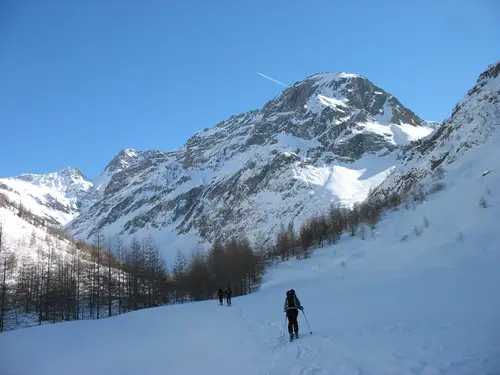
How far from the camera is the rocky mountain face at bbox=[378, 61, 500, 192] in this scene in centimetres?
6444

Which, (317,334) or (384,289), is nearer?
(317,334)

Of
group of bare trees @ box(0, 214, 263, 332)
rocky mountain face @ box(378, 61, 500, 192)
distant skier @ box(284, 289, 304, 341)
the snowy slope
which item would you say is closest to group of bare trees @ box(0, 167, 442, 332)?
group of bare trees @ box(0, 214, 263, 332)

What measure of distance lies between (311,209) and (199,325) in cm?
12318

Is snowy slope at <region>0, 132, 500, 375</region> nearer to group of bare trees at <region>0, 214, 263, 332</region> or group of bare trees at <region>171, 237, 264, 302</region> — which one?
group of bare trees at <region>0, 214, 263, 332</region>

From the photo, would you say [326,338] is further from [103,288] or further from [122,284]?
[103,288]

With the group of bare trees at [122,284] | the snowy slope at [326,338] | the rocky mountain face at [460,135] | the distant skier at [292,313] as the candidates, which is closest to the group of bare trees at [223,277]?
the group of bare trees at [122,284]

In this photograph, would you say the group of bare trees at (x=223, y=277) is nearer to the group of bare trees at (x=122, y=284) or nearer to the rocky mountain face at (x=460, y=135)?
the group of bare trees at (x=122, y=284)

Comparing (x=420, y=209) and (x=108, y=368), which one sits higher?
(x=420, y=209)

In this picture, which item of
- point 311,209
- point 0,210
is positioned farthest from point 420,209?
point 0,210

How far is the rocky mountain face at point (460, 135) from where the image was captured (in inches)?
2537

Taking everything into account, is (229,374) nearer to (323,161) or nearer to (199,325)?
(199,325)

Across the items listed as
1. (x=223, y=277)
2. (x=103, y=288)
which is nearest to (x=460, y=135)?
(x=223, y=277)

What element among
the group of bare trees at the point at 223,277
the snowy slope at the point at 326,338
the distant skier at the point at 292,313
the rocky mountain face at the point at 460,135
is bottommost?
the snowy slope at the point at 326,338

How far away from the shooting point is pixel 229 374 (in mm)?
8641
